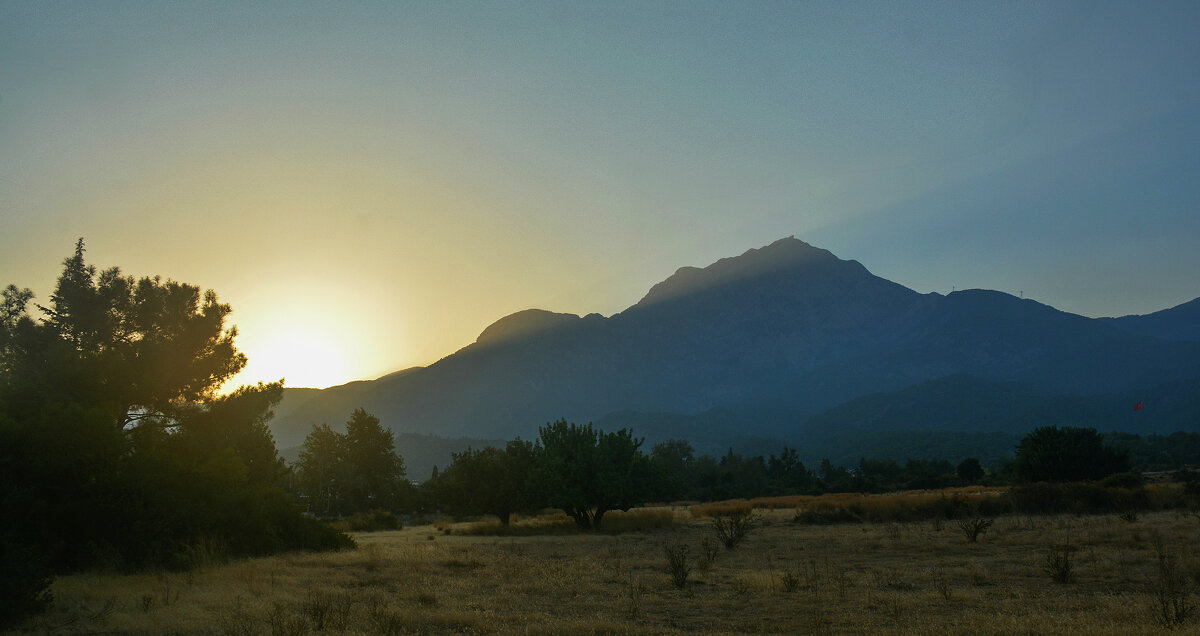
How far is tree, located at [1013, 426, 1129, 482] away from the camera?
48219mm

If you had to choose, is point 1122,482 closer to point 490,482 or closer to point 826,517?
point 826,517

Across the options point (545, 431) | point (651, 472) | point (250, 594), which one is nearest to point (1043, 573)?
point (250, 594)

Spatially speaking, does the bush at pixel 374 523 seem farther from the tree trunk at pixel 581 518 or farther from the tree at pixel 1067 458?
the tree at pixel 1067 458

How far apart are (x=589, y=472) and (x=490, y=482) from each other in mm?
10847

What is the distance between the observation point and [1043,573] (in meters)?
15.9

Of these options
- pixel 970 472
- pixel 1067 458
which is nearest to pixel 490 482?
pixel 1067 458

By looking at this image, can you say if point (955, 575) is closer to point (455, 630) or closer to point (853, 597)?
point (853, 597)

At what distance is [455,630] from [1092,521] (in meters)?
28.0

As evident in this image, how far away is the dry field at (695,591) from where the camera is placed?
11.4m

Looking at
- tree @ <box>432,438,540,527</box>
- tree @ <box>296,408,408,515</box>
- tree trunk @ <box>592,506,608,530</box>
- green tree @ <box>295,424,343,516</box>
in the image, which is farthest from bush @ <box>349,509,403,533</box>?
tree trunk @ <box>592,506,608,530</box>

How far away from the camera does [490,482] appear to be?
47.9 meters

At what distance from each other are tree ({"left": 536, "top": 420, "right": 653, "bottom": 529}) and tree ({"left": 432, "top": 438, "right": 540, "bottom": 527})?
13.3ft

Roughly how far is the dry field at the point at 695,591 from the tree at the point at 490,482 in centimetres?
2047

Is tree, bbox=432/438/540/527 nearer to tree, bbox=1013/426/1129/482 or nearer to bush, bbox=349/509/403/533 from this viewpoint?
bush, bbox=349/509/403/533
